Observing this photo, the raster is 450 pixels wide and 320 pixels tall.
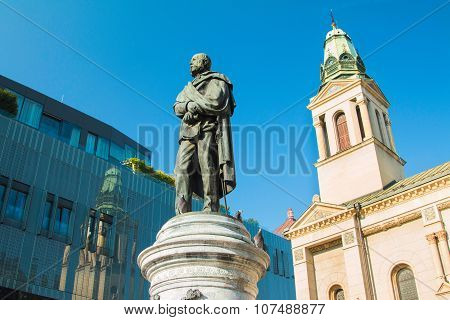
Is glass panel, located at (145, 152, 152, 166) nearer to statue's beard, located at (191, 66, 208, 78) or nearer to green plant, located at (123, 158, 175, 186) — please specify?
green plant, located at (123, 158, 175, 186)

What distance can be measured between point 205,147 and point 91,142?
1567 inches

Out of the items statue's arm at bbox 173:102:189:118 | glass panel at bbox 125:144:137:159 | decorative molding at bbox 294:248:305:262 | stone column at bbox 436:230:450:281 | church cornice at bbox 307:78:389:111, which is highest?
church cornice at bbox 307:78:389:111

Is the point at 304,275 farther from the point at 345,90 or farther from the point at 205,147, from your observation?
the point at 205,147

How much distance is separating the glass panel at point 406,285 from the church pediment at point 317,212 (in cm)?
610

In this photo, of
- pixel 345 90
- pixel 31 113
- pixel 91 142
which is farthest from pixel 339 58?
pixel 31 113


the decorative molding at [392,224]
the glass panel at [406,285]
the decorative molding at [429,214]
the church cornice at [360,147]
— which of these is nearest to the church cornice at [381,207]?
the decorative molding at [392,224]

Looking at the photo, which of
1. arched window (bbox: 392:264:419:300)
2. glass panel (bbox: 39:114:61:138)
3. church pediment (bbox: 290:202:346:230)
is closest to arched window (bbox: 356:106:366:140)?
church pediment (bbox: 290:202:346:230)

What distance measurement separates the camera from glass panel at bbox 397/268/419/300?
28312 mm

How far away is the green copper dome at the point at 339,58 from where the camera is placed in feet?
149

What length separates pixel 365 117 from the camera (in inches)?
1593

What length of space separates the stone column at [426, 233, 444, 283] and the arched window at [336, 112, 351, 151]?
1387 cm

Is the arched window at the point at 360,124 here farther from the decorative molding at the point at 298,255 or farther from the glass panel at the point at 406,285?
the glass panel at the point at 406,285
